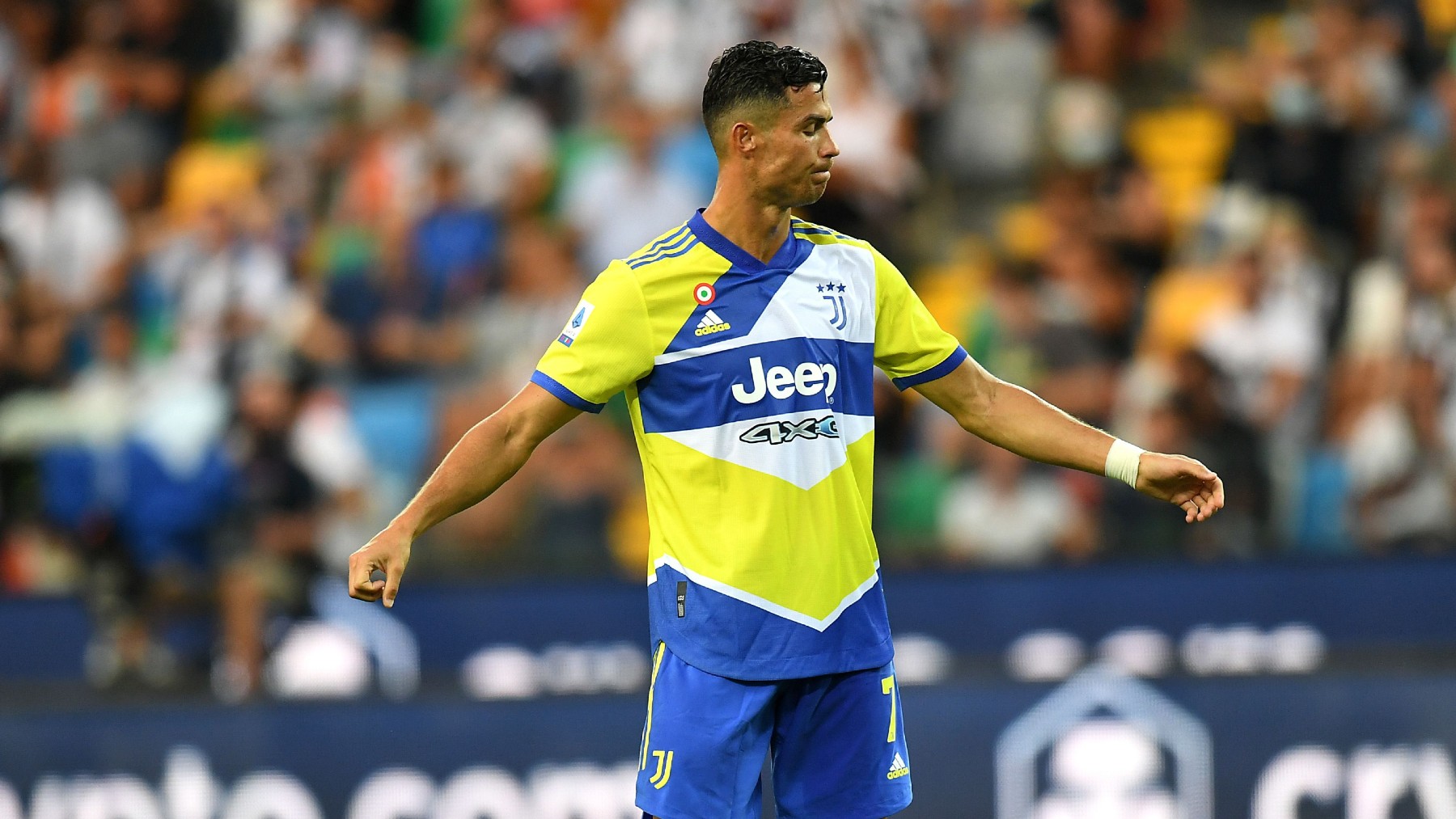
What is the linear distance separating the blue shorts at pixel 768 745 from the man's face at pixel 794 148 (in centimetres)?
117

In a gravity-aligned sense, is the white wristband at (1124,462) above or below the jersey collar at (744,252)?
below

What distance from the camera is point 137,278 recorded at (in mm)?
12617

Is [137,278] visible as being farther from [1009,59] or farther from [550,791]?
[550,791]

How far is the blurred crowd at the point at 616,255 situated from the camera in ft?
32.5

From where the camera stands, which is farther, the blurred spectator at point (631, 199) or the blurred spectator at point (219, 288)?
the blurred spectator at point (631, 199)

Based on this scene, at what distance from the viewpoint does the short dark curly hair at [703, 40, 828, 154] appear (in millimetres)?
4664

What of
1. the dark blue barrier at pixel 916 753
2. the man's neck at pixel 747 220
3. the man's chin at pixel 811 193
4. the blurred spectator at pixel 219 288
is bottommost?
the dark blue barrier at pixel 916 753

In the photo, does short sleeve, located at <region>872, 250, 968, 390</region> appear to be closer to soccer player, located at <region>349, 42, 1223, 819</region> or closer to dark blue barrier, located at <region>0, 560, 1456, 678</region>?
soccer player, located at <region>349, 42, 1223, 819</region>

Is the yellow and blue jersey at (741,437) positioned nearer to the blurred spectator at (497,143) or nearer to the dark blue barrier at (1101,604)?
the dark blue barrier at (1101,604)

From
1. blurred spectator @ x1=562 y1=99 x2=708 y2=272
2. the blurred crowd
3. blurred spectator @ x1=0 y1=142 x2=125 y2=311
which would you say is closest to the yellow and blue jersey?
the blurred crowd

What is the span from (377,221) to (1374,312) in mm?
6078

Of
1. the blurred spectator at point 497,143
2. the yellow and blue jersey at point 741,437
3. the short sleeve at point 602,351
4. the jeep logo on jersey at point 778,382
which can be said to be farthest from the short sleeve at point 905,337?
the blurred spectator at point 497,143

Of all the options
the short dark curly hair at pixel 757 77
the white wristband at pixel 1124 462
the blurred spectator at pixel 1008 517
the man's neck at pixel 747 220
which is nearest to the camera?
the short dark curly hair at pixel 757 77

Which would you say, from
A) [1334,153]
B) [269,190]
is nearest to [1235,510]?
[1334,153]
